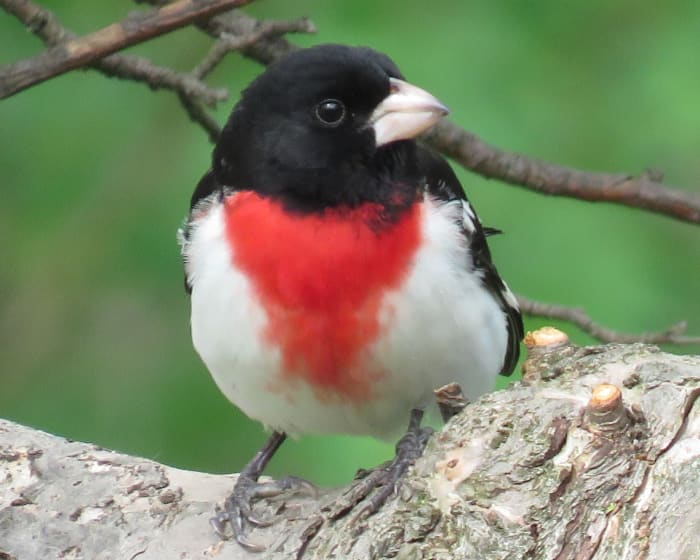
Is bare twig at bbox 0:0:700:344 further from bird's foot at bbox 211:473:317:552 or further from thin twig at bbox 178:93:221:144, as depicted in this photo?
bird's foot at bbox 211:473:317:552

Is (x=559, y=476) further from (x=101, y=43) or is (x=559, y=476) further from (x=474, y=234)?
(x=101, y=43)

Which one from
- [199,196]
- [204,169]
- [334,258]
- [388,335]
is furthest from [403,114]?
[204,169]

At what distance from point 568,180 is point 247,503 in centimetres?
130

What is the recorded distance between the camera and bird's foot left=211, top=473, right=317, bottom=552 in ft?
8.64

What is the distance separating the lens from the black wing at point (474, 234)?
10.5 ft

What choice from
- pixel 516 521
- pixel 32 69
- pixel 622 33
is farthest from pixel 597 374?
pixel 622 33

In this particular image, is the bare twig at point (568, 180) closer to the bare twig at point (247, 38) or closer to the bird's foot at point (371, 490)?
the bare twig at point (247, 38)

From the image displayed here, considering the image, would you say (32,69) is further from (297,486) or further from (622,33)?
(622,33)

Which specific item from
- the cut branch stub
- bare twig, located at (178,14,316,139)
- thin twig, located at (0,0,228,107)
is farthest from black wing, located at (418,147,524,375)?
the cut branch stub

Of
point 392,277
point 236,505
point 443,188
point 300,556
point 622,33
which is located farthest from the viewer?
point 622,33

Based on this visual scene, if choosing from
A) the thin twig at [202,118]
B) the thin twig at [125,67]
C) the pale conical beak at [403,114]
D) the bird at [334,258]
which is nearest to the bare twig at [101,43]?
the thin twig at [125,67]

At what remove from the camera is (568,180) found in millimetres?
3551

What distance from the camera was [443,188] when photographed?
3.21m

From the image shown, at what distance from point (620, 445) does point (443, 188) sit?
45.9 inches
